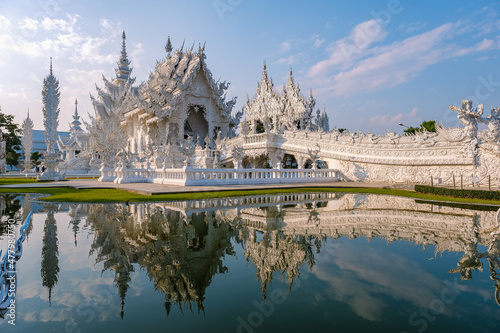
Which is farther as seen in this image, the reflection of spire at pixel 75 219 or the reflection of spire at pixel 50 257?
the reflection of spire at pixel 75 219

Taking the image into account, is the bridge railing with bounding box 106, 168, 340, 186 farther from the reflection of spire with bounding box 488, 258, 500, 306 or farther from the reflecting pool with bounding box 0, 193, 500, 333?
the reflection of spire with bounding box 488, 258, 500, 306

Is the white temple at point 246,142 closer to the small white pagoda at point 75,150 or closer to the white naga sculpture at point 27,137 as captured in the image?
the small white pagoda at point 75,150

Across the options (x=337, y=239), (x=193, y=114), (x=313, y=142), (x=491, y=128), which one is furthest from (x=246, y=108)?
(x=337, y=239)

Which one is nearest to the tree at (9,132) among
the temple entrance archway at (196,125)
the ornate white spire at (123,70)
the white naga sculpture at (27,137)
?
the white naga sculpture at (27,137)

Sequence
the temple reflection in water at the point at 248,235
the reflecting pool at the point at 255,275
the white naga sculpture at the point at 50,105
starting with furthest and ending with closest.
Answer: the white naga sculpture at the point at 50,105 < the temple reflection in water at the point at 248,235 < the reflecting pool at the point at 255,275

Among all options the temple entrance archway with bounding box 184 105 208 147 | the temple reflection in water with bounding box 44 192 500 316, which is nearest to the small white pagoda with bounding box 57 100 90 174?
the temple entrance archway with bounding box 184 105 208 147

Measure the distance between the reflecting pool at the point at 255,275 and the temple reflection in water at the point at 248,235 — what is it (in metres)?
0.03

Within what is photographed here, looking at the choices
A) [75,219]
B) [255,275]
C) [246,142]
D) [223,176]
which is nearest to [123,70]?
[246,142]

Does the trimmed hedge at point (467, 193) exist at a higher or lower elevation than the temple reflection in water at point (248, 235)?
higher

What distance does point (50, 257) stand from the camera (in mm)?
4082

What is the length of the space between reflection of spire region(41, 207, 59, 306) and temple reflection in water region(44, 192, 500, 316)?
470mm

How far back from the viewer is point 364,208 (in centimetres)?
827

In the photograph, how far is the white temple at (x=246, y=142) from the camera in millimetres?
14727

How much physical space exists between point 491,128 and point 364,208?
9790 mm
